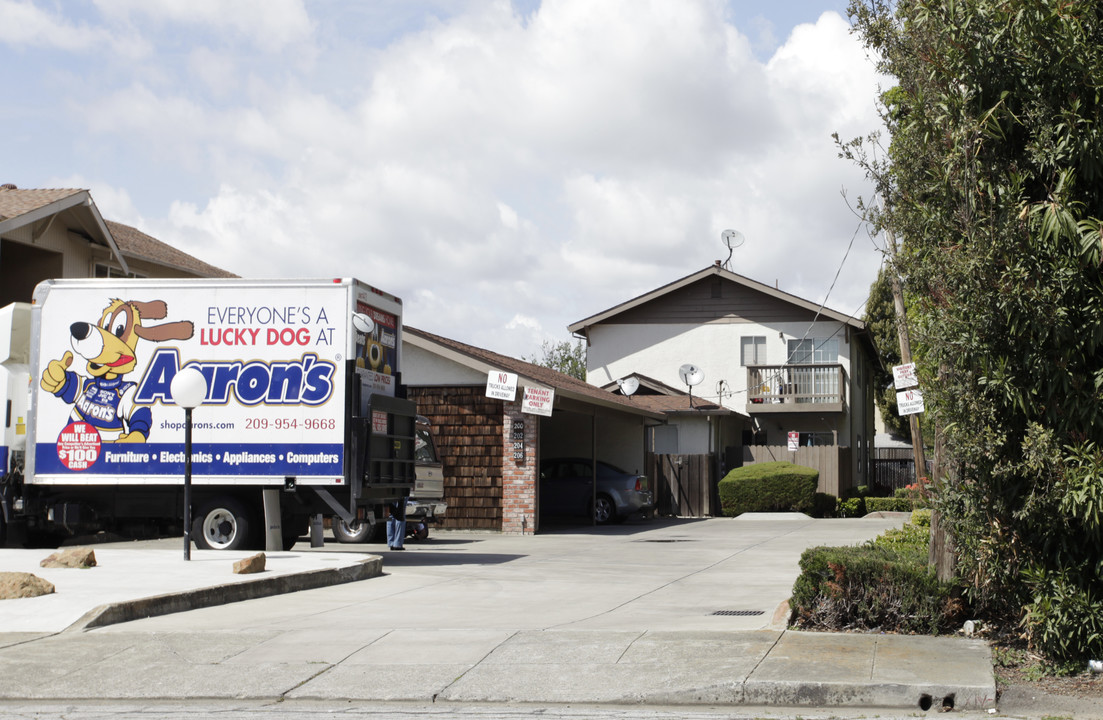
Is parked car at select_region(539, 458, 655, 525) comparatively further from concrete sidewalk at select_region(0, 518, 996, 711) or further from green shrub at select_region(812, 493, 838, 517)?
concrete sidewalk at select_region(0, 518, 996, 711)

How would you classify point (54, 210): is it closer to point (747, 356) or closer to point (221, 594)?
point (221, 594)

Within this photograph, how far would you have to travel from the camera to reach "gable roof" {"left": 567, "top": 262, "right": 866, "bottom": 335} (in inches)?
1442

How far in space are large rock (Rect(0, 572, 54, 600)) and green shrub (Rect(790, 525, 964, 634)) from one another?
711 cm

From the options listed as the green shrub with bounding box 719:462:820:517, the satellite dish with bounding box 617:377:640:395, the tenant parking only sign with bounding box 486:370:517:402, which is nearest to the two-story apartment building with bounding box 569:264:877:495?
the satellite dish with bounding box 617:377:640:395

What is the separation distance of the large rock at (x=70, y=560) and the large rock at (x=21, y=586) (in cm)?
218

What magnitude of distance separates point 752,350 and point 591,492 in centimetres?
1316

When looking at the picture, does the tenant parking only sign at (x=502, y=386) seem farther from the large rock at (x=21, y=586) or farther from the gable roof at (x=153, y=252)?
the large rock at (x=21, y=586)

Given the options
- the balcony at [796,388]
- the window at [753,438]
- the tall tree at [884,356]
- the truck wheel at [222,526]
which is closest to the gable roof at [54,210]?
the truck wheel at [222,526]

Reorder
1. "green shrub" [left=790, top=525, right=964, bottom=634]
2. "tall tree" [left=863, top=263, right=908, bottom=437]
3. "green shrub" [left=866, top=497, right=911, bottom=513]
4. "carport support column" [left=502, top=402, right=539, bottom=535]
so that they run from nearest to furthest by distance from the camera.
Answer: "green shrub" [left=790, top=525, right=964, bottom=634]
"carport support column" [left=502, top=402, right=539, bottom=535]
"green shrub" [left=866, top=497, right=911, bottom=513]
"tall tree" [left=863, top=263, right=908, bottom=437]

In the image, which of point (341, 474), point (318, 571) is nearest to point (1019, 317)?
point (318, 571)

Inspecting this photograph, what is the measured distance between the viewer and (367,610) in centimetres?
1131

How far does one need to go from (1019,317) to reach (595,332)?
3268cm

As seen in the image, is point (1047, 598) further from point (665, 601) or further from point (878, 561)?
point (665, 601)

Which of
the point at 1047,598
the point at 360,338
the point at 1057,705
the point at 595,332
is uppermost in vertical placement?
the point at 595,332
